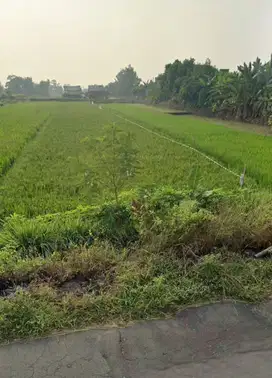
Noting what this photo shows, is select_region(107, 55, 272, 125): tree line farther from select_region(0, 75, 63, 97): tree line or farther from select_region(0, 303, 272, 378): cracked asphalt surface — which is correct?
select_region(0, 75, 63, 97): tree line

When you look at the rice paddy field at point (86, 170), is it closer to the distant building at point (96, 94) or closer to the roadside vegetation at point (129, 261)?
the roadside vegetation at point (129, 261)

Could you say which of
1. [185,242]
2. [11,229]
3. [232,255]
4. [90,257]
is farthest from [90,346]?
[11,229]

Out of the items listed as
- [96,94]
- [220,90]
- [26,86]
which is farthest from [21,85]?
[220,90]

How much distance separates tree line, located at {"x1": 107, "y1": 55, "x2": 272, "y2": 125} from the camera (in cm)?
2652

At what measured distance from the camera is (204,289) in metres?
3.19

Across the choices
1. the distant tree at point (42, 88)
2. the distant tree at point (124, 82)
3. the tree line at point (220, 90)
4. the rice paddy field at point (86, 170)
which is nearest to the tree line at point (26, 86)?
the distant tree at point (42, 88)

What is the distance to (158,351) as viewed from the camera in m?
2.50

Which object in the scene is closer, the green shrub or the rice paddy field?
the green shrub

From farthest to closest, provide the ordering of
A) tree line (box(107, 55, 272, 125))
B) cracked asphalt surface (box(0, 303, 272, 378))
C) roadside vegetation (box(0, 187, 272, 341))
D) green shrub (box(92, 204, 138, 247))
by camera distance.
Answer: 1. tree line (box(107, 55, 272, 125))
2. green shrub (box(92, 204, 138, 247))
3. roadside vegetation (box(0, 187, 272, 341))
4. cracked asphalt surface (box(0, 303, 272, 378))

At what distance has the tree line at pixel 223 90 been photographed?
2652 cm

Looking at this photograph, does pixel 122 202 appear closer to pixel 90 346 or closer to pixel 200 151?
pixel 90 346

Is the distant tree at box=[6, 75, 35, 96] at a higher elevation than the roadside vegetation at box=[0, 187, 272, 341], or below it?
higher

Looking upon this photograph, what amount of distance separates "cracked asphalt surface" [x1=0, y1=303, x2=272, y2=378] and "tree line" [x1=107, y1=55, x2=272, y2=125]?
1821 cm

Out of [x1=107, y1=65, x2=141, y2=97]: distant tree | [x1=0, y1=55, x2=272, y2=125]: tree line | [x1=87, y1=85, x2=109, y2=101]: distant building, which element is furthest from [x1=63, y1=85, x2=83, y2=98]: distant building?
[x1=0, y1=55, x2=272, y2=125]: tree line
